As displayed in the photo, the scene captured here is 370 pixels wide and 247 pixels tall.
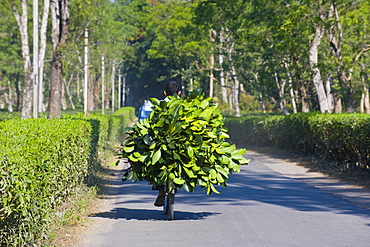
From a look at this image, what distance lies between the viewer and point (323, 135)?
17.7 m

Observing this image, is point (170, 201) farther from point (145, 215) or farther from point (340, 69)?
point (340, 69)

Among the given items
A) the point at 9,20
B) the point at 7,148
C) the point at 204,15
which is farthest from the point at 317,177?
the point at 9,20

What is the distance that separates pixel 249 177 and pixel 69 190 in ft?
24.9

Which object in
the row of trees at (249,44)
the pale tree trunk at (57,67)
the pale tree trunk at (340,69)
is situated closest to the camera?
the pale tree trunk at (340,69)

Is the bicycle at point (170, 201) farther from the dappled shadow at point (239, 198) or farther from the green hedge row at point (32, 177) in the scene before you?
the green hedge row at point (32, 177)

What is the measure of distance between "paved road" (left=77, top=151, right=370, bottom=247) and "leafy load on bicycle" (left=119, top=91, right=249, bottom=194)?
0.72 meters

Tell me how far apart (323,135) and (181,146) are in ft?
34.2

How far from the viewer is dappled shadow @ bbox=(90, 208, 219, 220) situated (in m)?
9.05

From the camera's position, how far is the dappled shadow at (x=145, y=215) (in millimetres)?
9055

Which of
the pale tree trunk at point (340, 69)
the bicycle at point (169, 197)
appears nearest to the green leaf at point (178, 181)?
the bicycle at point (169, 197)

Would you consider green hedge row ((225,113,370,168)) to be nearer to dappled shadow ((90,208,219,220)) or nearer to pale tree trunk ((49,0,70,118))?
dappled shadow ((90,208,219,220))

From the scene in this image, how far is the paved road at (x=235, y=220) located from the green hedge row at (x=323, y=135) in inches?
107

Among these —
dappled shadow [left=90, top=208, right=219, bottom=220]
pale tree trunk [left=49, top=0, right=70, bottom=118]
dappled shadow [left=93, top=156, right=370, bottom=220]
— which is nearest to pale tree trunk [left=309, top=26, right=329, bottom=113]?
dappled shadow [left=93, top=156, right=370, bottom=220]

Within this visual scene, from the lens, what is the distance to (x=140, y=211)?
9883 millimetres
